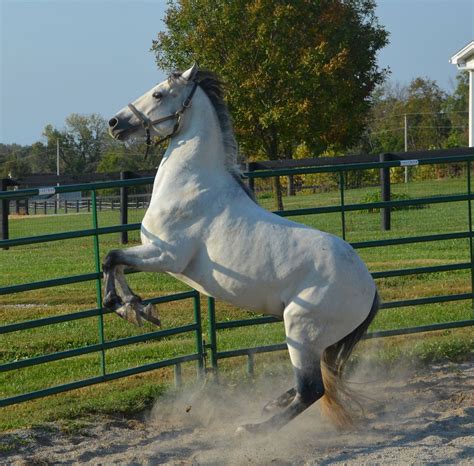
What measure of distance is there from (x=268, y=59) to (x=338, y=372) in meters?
16.7

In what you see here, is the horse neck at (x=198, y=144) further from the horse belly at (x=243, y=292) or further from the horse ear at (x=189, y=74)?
the horse belly at (x=243, y=292)

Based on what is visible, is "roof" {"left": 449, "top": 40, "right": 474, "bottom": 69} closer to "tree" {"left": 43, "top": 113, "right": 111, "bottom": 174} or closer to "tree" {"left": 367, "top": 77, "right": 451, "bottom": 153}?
"tree" {"left": 367, "top": 77, "right": 451, "bottom": 153}

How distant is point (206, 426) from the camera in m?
6.13

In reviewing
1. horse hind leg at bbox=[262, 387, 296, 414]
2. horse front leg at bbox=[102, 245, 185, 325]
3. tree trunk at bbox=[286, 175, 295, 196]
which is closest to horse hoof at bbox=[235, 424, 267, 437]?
horse hind leg at bbox=[262, 387, 296, 414]

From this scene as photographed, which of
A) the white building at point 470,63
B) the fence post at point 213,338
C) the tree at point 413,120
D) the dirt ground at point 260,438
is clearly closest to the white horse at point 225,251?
the dirt ground at point 260,438

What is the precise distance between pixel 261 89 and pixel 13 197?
16257 millimetres

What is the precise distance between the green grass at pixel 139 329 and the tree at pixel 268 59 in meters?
7.52

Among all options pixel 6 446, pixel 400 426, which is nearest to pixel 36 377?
pixel 6 446

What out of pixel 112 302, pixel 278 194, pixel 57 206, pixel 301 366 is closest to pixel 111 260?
pixel 112 302

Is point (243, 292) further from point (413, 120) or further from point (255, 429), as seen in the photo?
point (413, 120)

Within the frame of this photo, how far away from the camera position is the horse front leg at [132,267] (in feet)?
17.6

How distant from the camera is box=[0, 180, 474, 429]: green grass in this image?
6801 millimetres

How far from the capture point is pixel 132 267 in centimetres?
541

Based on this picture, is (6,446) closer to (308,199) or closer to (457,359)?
(457,359)
